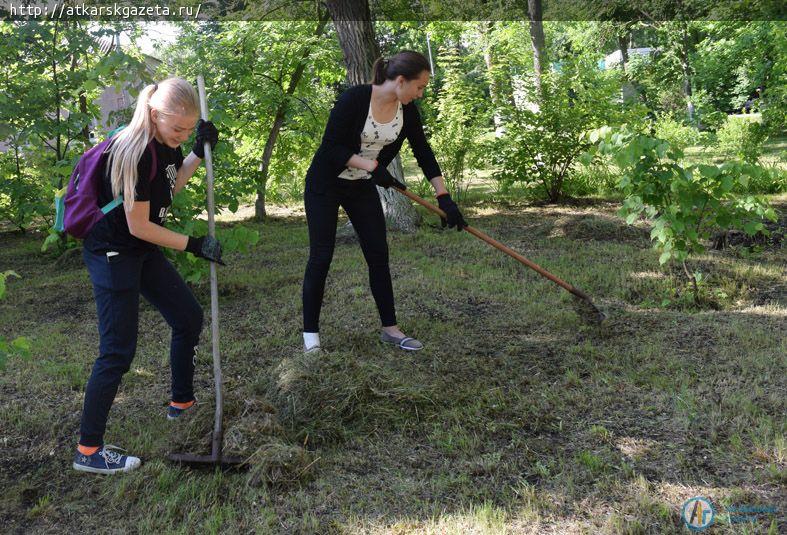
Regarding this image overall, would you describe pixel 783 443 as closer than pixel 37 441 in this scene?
Yes

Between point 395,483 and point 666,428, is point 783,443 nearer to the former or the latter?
point 666,428

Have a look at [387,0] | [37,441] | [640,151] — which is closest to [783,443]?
[640,151]

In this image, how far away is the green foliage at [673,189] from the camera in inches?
175

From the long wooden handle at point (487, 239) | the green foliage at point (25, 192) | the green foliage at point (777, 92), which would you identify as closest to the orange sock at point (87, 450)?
the long wooden handle at point (487, 239)

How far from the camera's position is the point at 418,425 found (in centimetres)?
332

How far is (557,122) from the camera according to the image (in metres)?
9.13

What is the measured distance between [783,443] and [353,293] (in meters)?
3.42

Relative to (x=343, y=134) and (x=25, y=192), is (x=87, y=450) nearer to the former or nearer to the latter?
(x=343, y=134)

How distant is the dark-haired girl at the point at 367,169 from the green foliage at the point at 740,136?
6542mm

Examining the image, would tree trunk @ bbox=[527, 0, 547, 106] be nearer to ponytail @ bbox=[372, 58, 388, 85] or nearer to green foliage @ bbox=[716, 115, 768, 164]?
green foliage @ bbox=[716, 115, 768, 164]

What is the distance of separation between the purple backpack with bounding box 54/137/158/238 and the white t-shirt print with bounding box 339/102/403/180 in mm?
1363

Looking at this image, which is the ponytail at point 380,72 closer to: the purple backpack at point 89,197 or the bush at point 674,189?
the purple backpack at point 89,197

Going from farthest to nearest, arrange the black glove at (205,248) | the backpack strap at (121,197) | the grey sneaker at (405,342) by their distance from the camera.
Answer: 1. the grey sneaker at (405,342)
2. the black glove at (205,248)
3. the backpack strap at (121,197)

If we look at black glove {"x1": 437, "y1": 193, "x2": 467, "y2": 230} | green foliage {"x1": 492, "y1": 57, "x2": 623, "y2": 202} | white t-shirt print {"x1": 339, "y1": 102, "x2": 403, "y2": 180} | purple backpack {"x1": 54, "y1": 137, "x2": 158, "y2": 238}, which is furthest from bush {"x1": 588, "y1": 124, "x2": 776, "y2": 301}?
green foliage {"x1": 492, "y1": 57, "x2": 623, "y2": 202}
